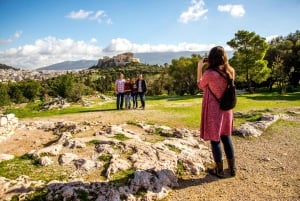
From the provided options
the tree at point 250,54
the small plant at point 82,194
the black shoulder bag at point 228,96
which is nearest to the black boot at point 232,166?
the black shoulder bag at point 228,96

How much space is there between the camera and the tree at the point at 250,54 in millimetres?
46312

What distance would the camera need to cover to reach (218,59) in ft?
24.8

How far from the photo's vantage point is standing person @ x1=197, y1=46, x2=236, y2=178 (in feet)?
25.0

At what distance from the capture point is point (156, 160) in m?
9.43

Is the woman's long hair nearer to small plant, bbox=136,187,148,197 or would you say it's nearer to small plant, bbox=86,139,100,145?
small plant, bbox=136,187,148,197

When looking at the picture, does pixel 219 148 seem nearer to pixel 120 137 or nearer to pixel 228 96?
pixel 228 96

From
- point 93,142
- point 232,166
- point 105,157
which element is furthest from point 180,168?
point 93,142

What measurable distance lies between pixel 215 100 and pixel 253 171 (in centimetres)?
299

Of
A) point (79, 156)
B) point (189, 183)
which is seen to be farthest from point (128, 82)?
point (189, 183)

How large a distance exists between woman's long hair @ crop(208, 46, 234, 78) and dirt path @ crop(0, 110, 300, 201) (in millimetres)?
2974

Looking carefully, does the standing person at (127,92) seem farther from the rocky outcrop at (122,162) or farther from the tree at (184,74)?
the tree at (184,74)

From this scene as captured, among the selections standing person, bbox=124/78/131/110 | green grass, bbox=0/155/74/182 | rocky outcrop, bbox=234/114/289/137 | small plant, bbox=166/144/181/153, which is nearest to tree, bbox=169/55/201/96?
standing person, bbox=124/78/131/110

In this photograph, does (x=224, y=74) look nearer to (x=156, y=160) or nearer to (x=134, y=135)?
(x=156, y=160)

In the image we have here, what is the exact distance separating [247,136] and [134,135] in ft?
16.4
